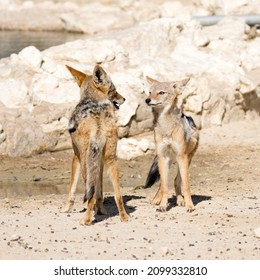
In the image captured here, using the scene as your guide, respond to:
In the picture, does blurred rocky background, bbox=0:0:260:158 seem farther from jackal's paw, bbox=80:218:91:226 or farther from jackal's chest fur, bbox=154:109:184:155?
jackal's paw, bbox=80:218:91:226

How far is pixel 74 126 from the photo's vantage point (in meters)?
11.2

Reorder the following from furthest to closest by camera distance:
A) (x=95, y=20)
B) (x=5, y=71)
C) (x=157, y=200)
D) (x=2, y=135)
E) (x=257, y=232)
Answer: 1. (x=95, y=20)
2. (x=5, y=71)
3. (x=2, y=135)
4. (x=157, y=200)
5. (x=257, y=232)

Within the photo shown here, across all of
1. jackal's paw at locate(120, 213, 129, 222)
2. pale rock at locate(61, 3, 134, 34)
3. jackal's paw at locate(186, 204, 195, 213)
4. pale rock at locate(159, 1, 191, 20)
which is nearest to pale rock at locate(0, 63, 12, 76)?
jackal's paw at locate(186, 204, 195, 213)

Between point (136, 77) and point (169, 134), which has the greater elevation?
point (169, 134)

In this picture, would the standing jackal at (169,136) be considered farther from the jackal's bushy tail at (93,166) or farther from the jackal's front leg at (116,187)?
the jackal's bushy tail at (93,166)

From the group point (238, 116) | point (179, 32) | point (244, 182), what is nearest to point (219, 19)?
point (179, 32)

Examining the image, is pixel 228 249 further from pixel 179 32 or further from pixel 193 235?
pixel 179 32

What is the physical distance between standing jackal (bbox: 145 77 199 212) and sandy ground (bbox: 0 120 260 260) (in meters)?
0.31

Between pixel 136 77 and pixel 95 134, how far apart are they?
237 inches

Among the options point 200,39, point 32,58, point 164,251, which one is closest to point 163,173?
point 164,251

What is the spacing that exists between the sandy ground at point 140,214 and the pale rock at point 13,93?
45.5 inches

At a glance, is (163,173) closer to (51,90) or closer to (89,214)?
(89,214)

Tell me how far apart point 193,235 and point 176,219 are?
930mm

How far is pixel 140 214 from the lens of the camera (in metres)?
11.7
